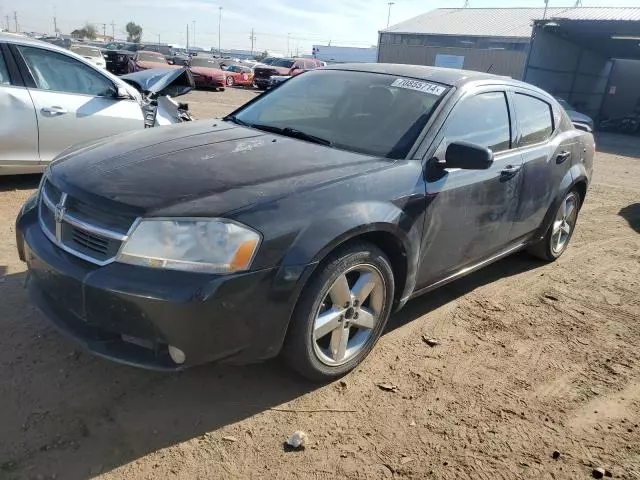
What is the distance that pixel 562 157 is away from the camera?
4.56m

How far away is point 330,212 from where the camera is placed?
2600 mm

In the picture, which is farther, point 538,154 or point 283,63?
point 283,63

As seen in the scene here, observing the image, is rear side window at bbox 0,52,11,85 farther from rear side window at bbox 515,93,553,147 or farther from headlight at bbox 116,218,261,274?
rear side window at bbox 515,93,553,147

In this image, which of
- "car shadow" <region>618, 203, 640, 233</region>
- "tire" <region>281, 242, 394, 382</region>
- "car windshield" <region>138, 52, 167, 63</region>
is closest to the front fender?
"tire" <region>281, 242, 394, 382</region>

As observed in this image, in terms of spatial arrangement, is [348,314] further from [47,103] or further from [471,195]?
[47,103]

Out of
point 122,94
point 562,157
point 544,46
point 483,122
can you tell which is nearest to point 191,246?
point 483,122

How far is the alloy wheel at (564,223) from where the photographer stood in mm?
4898

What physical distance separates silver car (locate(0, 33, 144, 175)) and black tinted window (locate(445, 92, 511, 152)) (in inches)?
161

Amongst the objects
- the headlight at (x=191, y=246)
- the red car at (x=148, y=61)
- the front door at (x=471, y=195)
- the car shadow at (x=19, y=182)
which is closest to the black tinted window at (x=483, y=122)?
the front door at (x=471, y=195)

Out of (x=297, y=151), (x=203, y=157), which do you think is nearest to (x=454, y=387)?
(x=297, y=151)

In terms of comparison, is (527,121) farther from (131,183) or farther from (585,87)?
(585,87)

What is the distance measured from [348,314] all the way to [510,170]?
5.67ft

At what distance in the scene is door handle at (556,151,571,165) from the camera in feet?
14.8

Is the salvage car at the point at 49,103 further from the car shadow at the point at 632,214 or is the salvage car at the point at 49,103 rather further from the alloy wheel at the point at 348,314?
the car shadow at the point at 632,214
